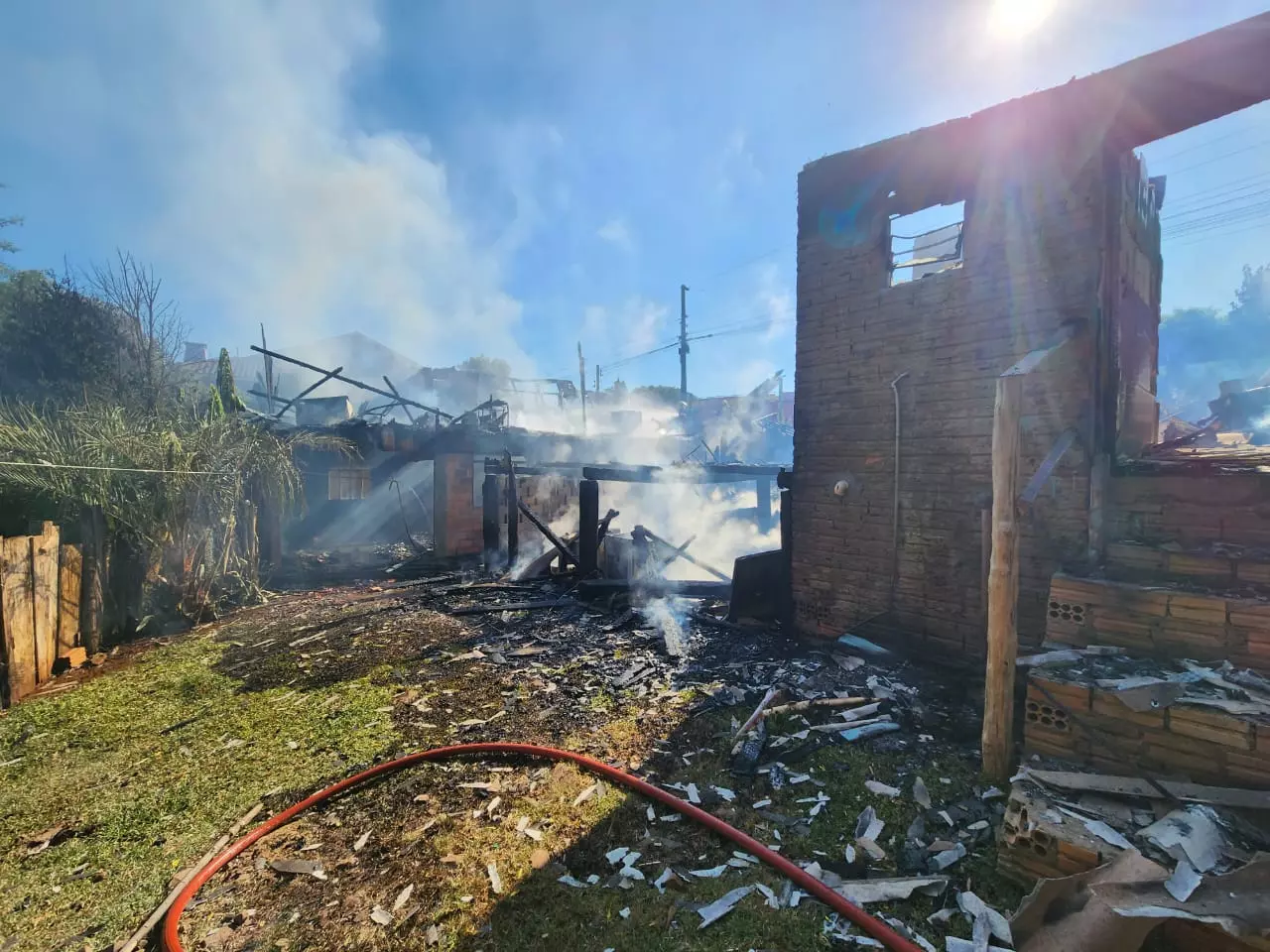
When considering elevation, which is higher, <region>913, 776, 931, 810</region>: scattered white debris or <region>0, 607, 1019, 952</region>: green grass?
<region>913, 776, 931, 810</region>: scattered white debris

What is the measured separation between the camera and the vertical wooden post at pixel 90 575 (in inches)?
278

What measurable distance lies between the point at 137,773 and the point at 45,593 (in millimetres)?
3615

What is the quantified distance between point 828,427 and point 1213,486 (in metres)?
3.74

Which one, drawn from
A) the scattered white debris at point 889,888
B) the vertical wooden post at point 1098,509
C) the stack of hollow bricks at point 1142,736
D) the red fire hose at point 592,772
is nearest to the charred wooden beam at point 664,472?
the vertical wooden post at point 1098,509

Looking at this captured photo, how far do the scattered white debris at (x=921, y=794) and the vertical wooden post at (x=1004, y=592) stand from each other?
1.87 feet

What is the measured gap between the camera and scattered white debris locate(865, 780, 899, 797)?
13.1 feet

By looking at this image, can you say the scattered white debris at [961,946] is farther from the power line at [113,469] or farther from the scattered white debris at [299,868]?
the power line at [113,469]

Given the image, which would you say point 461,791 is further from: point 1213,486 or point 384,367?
point 384,367

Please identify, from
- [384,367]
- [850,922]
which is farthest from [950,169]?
[384,367]

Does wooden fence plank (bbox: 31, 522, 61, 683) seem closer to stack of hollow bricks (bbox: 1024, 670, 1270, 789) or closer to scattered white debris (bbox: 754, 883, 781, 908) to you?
scattered white debris (bbox: 754, 883, 781, 908)

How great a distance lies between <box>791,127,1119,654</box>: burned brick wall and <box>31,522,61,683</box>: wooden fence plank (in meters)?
9.78

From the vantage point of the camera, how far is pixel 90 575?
280 inches

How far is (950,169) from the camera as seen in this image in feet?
20.9

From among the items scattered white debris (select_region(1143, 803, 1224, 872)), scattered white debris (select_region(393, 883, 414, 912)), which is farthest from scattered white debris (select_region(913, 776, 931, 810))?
scattered white debris (select_region(393, 883, 414, 912))
